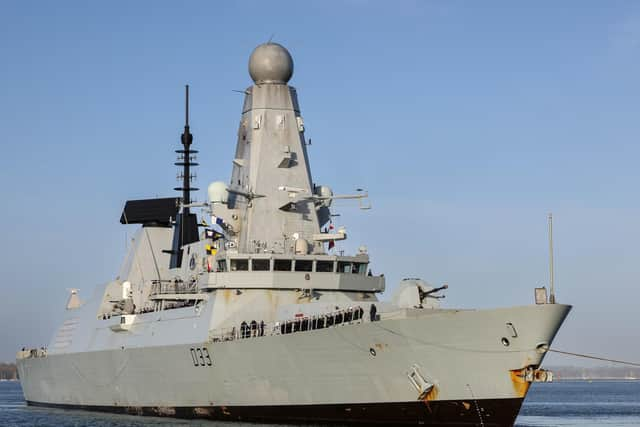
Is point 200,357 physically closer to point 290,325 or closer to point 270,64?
point 290,325

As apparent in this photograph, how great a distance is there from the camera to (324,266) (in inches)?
1275

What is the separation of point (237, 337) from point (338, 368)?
15.4ft

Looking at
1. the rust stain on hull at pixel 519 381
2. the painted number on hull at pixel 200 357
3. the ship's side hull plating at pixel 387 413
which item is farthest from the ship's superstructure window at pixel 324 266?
the rust stain on hull at pixel 519 381

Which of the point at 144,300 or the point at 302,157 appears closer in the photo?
the point at 302,157

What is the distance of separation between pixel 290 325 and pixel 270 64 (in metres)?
10.1

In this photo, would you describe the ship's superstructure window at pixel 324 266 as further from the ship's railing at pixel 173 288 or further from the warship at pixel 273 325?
the ship's railing at pixel 173 288

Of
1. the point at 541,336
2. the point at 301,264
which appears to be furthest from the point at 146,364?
the point at 541,336

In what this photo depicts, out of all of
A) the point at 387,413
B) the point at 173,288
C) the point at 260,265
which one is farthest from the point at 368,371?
the point at 173,288

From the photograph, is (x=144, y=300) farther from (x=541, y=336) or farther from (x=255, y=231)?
(x=541, y=336)

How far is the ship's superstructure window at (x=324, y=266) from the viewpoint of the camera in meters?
32.2

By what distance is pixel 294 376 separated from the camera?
92.0 ft

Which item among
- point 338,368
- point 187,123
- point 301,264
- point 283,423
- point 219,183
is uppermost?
point 187,123

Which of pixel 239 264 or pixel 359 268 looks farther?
pixel 359 268

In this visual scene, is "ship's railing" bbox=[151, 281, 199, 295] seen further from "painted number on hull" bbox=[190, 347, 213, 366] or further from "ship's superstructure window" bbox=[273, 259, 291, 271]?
"ship's superstructure window" bbox=[273, 259, 291, 271]
